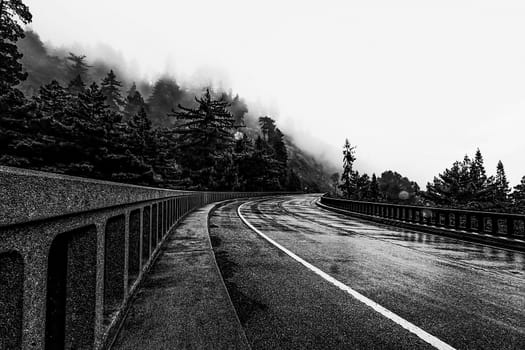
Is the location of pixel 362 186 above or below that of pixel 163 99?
below

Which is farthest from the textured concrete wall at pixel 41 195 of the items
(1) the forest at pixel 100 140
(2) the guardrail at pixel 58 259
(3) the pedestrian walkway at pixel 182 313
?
(1) the forest at pixel 100 140

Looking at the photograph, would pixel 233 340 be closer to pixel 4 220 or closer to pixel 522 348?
pixel 4 220

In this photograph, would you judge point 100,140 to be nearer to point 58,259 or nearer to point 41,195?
point 58,259

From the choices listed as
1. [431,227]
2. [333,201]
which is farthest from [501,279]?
[333,201]

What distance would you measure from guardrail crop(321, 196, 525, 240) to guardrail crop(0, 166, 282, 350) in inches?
501

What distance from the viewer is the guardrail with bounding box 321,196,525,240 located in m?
11.4

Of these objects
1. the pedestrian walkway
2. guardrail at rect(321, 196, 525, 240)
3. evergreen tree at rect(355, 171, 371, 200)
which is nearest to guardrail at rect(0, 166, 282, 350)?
the pedestrian walkway

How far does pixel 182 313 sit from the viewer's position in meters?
3.71

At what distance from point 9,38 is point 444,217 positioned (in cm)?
3445

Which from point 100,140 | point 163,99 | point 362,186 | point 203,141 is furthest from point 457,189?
point 163,99

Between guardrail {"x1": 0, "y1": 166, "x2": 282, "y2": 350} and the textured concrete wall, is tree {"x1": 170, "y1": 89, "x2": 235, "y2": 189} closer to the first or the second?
guardrail {"x1": 0, "y1": 166, "x2": 282, "y2": 350}

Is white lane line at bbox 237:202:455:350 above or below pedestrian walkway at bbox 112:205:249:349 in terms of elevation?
below

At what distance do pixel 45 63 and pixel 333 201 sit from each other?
7312 inches

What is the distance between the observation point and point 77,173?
28234mm
